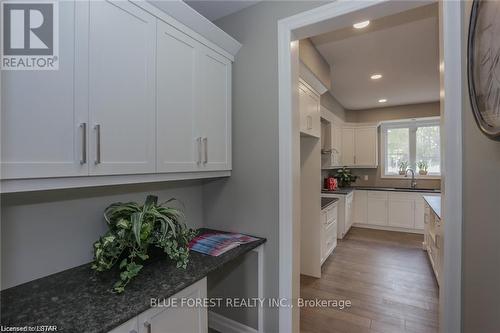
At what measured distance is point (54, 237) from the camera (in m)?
1.27

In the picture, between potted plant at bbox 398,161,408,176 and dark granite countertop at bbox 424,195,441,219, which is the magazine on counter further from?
potted plant at bbox 398,161,408,176

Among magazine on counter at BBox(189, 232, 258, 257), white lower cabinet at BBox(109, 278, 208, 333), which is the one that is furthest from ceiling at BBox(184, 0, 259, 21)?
white lower cabinet at BBox(109, 278, 208, 333)

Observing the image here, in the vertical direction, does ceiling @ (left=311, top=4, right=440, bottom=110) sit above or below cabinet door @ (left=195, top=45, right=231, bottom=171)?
above

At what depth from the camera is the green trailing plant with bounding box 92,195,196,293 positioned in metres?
1.22

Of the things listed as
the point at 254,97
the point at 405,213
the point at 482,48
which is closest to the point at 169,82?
the point at 254,97

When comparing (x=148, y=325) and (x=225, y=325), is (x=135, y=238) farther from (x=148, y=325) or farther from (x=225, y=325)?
(x=225, y=325)

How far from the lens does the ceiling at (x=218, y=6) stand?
1832 millimetres

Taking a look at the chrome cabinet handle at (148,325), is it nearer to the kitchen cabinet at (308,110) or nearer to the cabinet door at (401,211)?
the kitchen cabinet at (308,110)

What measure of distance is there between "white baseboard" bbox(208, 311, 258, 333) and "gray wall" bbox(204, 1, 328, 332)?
0.23m

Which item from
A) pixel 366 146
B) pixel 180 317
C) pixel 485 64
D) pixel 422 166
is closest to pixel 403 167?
pixel 422 166

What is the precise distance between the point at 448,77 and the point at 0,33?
6.39 ft

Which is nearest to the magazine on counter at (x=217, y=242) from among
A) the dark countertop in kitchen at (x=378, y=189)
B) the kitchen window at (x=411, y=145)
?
the dark countertop in kitchen at (x=378, y=189)

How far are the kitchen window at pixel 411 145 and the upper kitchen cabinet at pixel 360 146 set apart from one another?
22.1 inches

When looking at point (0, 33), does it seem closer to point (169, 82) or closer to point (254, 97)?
point (169, 82)
